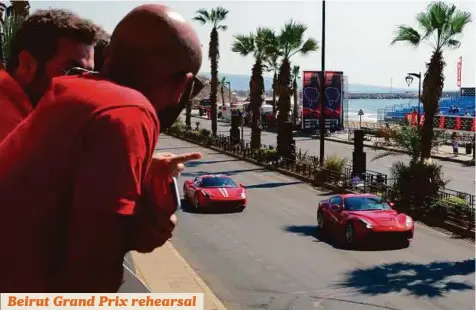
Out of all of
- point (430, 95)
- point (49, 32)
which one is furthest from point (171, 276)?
point (430, 95)

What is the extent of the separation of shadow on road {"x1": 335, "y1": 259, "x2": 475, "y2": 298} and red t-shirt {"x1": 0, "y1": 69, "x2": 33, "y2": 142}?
1163cm

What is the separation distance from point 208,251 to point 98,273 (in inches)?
613

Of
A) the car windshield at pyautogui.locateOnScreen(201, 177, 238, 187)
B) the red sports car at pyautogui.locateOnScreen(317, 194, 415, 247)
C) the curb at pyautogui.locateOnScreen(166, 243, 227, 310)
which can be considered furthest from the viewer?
the car windshield at pyautogui.locateOnScreen(201, 177, 238, 187)

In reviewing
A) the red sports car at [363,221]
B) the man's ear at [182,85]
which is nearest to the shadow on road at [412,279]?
the red sports car at [363,221]

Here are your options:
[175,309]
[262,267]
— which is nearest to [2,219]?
[175,309]

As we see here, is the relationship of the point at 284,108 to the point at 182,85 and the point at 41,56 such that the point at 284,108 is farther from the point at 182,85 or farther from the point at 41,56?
the point at 182,85

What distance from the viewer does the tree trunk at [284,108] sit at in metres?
36.3

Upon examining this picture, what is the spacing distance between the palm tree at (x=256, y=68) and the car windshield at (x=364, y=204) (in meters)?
21.9

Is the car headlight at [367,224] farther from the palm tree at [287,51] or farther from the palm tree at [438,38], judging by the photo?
the palm tree at [287,51]

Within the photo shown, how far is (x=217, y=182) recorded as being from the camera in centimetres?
2358

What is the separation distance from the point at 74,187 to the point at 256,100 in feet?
133

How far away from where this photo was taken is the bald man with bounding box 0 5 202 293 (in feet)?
4.26

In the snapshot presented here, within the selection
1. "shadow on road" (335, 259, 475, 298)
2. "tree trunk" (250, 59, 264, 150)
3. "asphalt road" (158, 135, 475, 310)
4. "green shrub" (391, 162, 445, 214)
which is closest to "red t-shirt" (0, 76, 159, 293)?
"asphalt road" (158, 135, 475, 310)

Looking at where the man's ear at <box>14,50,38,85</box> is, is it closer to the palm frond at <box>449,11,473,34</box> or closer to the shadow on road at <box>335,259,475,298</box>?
the shadow on road at <box>335,259,475,298</box>
